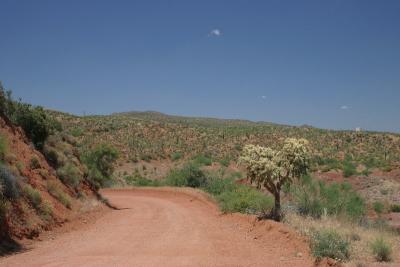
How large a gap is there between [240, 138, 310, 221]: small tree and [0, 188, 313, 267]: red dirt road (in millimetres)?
1644

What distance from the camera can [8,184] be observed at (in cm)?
1591

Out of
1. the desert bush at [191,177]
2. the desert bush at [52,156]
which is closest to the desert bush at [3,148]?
the desert bush at [52,156]

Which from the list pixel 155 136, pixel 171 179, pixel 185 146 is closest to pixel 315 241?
pixel 171 179

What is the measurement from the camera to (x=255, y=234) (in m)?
17.2

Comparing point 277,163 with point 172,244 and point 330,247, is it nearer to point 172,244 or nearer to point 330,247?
point 172,244

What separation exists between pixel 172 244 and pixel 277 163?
550 centimetres

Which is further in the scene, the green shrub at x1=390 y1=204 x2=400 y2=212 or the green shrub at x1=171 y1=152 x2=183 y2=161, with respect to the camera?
the green shrub at x1=171 y1=152 x2=183 y2=161

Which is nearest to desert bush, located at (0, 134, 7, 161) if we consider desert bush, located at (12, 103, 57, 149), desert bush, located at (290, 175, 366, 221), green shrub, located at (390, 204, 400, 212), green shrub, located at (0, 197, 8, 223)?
green shrub, located at (0, 197, 8, 223)

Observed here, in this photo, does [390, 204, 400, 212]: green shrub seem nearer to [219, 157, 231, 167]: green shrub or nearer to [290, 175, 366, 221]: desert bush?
[290, 175, 366, 221]: desert bush

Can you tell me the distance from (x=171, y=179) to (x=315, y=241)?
27.8 metres

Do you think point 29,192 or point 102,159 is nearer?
point 29,192

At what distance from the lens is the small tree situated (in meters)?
18.3

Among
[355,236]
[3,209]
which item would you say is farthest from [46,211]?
[355,236]

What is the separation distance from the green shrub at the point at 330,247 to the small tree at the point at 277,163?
5066 millimetres
